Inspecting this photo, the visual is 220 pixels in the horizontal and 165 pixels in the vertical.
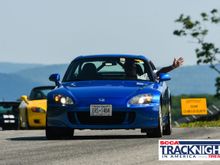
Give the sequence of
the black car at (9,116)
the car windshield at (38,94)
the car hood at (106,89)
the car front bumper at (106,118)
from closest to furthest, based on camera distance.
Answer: the car front bumper at (106,118) < the car hood at (106,89) < the car windshield at (38,94) < the black car at (9,116)

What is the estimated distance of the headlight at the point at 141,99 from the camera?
1477cm

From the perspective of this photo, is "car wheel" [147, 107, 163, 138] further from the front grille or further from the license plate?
the license plate

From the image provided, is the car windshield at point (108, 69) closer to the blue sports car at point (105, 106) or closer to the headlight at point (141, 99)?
the blue sports car at point (105, 106)

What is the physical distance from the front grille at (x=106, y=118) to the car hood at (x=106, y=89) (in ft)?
0.94

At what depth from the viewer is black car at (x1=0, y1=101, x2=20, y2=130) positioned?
3017 centimetres

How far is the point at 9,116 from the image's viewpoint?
3025 cm

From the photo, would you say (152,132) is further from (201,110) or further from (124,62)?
(201,110)

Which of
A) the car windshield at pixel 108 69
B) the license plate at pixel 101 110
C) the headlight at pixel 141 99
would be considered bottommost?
the license plate at pixel 101 110

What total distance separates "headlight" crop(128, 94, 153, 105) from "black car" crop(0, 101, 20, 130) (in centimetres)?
1565

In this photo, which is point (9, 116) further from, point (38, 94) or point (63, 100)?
point (63, 100)

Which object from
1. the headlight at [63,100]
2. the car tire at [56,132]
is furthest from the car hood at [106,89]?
the car tire at [56,132]

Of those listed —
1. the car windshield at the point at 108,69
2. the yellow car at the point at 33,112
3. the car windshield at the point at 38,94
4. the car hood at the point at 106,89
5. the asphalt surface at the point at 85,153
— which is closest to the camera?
the asphalt surface at the point at 85,153

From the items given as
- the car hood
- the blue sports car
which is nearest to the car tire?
the blue sports car

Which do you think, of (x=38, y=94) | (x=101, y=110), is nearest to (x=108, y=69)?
(x=101, y=110)
